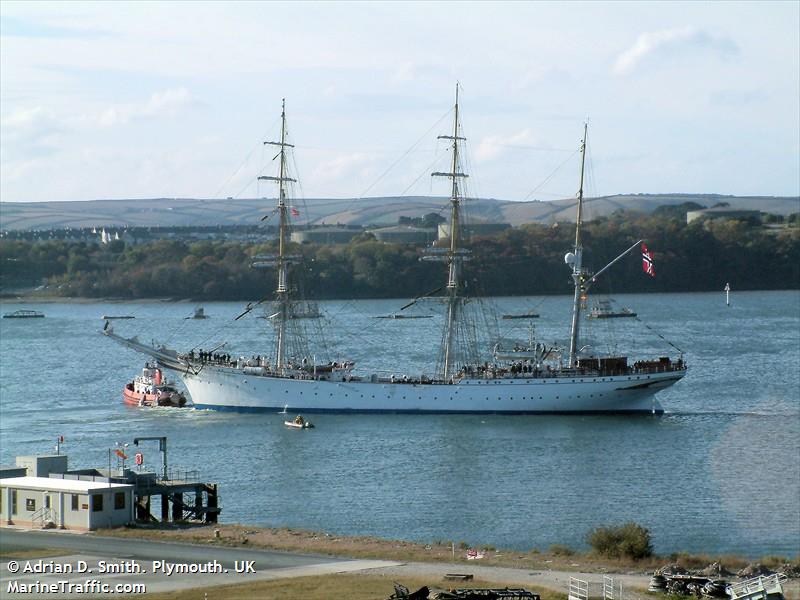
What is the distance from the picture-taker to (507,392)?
7575 cm

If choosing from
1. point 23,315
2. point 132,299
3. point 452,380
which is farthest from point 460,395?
point 132,299

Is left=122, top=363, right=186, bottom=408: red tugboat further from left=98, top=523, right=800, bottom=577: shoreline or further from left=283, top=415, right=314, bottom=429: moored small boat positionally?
left=98, top=523, right=800, bottom=577: shoreline

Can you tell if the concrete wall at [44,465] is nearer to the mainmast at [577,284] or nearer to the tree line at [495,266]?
the mainmast at [577,284]

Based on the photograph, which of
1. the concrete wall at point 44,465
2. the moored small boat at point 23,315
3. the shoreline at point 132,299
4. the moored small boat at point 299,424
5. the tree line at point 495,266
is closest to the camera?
the concrete wall at point 44,465

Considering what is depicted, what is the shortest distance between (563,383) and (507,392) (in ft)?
9.09

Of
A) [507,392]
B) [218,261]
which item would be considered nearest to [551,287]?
[218,261]

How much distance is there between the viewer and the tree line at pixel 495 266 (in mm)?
174875

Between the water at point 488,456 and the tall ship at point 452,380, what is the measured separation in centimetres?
125

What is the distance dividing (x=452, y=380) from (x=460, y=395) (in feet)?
3.12

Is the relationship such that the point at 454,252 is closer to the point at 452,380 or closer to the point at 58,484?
the point at 452,380

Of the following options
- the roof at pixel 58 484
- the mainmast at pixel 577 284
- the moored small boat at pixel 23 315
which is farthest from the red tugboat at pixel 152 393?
the moored small boat at pixel 23 315

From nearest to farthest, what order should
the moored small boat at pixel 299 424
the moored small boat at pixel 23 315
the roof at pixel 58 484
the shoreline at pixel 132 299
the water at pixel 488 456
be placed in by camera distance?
1. the roof at pixel 58 484
2. the water at pixel 488 456
3. the moored small boat at pixel 299 424
4. the moored small boat at pixel 23 315
5. the shoreline at pixel 132 299

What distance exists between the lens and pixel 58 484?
42.6 metres

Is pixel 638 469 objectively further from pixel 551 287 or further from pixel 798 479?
pixel 551 287
